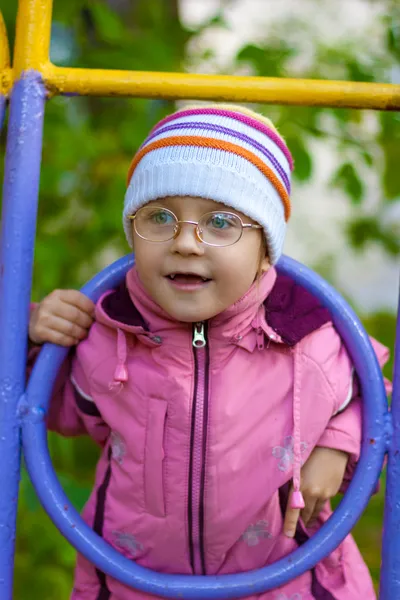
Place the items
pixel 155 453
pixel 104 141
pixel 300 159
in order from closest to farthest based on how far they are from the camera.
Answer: pixel 155 453 < pixel 300 159 < pixel 104 141

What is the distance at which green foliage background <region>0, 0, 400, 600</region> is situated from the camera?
1.90m

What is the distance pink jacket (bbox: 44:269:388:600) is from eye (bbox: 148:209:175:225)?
0.15 m

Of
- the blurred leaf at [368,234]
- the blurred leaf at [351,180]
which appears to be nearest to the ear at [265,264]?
the blurred leaf at [351,180]

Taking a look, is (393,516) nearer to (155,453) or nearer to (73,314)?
(155,453)

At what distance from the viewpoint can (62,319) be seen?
1.27 metres

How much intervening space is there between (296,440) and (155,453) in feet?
0.76

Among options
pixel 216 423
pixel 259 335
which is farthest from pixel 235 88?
pixel 216 423

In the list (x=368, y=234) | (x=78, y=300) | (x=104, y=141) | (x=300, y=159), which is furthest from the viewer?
(x=368, y=234)

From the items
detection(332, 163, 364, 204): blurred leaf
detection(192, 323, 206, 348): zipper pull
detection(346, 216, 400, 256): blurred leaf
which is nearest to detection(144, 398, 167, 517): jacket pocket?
detection(192, 323, 206, 348): zipper pull

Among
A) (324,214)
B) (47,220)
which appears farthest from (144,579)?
(324,214)

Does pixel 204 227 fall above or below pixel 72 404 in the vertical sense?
above

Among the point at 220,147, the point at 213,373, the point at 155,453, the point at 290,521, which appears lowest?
the point at 290,521

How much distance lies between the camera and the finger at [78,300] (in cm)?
130

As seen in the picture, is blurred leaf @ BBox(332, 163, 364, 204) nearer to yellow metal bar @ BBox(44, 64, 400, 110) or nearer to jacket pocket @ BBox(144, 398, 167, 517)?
yellow metal bar @ BBox(44, 64, 400, 110)
